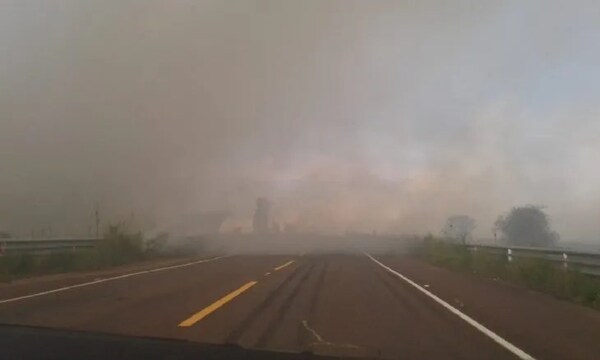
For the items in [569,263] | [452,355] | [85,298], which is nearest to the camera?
[452,355]

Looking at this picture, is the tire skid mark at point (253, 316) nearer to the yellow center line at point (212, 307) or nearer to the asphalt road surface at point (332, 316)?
the asphalt road surface at point (332, 316)

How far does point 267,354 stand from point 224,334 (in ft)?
8.15

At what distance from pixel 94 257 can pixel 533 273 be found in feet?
75.6

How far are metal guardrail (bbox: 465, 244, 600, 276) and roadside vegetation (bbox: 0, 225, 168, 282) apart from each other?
762 inches

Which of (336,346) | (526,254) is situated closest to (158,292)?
(336,346)

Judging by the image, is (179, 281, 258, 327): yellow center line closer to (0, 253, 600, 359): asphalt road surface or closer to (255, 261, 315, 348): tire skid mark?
(0, 253, 600, 359): asphalt road surface

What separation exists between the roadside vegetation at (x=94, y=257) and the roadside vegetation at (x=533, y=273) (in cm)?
1836

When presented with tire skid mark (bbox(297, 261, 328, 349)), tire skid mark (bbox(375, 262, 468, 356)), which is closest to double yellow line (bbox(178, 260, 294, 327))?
tire skid mark (bbox(297, 261, 328, 349))

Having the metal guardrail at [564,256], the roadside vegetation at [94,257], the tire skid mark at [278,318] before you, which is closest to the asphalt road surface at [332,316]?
the tire skid mark at [278,318]

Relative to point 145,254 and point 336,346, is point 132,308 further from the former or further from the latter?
point 145,254

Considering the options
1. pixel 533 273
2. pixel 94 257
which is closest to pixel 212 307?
pixel 533 273

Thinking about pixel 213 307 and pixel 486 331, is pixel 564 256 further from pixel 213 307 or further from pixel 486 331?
pixel 213 307

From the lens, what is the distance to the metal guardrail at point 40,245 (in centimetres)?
2991

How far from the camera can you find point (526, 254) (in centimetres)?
2739
